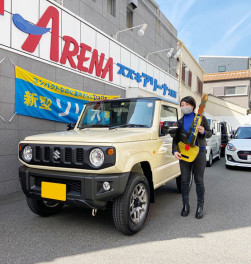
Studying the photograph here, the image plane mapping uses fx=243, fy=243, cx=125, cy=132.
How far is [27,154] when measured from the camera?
→ 128 inches

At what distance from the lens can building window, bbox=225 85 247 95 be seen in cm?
2913

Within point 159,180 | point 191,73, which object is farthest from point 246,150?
point 191,73

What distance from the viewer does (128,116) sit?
3.92 m

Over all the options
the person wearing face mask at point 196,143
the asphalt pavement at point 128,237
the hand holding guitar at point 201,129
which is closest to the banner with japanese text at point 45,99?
the asphalt pavement at point 128,237

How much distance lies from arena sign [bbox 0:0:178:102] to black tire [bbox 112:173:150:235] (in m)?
4.08

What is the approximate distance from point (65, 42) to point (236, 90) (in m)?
27.6

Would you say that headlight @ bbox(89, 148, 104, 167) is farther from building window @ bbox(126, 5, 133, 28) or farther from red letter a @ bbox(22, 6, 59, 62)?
building window @ bbox(126, 5, 133, 28)

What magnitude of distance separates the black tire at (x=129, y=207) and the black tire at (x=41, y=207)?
51.9 inches

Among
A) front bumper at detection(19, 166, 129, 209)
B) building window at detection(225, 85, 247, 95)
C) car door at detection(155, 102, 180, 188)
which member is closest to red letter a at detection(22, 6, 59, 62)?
car door at detection(155, 102, 180, 188)

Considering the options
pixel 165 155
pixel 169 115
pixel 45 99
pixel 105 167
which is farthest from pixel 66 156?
pixel 45 99

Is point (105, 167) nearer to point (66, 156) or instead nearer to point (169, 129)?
point (66, 156)

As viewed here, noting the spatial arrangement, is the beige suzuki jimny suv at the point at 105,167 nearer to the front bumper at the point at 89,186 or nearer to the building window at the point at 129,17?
the front bumper at the point at 89,186

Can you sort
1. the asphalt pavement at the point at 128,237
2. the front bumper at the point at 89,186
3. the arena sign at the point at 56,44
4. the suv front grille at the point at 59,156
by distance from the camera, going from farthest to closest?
the arena sign at the point at 56,44 < the suv front grille at the point at 59,156 < the front bumper at the point at 89,186 < the asphalt pavement at the point at 128,237

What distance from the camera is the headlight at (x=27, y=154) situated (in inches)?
127
